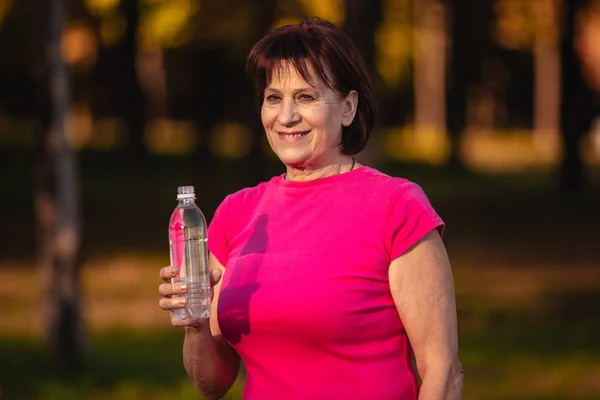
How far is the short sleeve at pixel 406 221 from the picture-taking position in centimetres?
356

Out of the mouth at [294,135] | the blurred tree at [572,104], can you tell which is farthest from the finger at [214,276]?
the blurred tree at [572,104]

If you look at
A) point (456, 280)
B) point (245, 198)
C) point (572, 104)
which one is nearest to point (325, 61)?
point (245, 198)

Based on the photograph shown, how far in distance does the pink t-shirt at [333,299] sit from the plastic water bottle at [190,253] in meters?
0.14

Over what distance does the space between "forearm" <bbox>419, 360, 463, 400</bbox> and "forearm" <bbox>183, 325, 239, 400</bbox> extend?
686 millimetres

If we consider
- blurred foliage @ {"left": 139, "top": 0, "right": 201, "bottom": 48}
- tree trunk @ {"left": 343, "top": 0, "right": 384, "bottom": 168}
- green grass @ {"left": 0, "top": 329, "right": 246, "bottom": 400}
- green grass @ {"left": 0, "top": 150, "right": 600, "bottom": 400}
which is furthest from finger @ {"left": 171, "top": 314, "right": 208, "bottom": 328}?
blurred foliage @ {"left": 139, "top": 0, "right": 201, "bottom": 48}

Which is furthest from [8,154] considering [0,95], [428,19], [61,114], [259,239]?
[259,239]

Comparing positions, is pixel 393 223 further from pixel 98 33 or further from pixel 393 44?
pixel 393 44

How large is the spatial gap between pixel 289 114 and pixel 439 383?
0.91 metres

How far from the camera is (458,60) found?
37.8 meters

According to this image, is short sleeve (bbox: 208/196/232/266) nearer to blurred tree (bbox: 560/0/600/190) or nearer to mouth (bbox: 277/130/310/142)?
mouth (bbox: 277/130/310/142)

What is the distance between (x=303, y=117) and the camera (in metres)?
3.79

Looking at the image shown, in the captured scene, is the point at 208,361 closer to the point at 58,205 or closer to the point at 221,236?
the point at 221,236

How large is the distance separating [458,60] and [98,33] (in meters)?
11.4

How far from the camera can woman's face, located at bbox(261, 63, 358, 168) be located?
3791 millimetres
